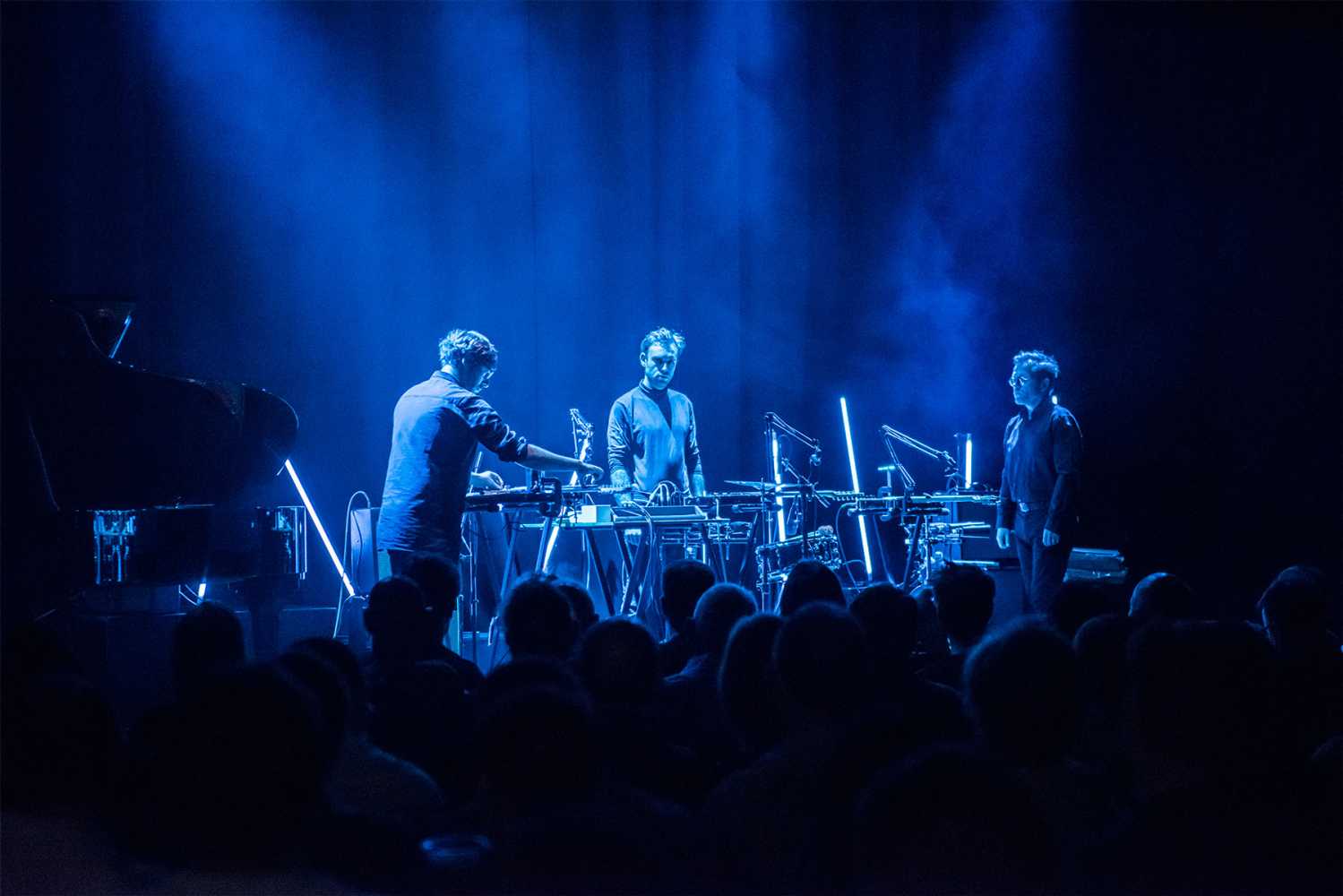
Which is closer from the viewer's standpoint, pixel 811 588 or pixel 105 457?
pixel 811 588

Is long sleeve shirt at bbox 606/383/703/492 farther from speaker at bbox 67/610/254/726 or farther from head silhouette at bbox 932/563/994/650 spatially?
head silhouette at bbox 932/563/994/650

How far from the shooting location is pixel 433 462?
17.3 feet

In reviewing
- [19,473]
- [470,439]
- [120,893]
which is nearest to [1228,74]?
[470,439]

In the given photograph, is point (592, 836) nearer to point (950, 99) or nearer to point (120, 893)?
point (120, 893)

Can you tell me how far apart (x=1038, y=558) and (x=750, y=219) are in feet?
13.4

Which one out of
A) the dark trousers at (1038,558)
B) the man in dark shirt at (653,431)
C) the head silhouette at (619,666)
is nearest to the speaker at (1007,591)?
the dark trousers at (1038,558)

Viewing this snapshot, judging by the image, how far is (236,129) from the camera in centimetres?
838

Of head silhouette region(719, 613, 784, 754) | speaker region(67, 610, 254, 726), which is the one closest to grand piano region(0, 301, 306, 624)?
speaker region(67, 610, 254, 726)

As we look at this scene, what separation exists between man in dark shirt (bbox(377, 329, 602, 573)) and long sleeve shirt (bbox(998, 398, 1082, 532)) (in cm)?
259

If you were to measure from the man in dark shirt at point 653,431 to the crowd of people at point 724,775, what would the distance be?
4499 mm

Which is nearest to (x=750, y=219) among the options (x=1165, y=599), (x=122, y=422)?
(x=122, y=422)

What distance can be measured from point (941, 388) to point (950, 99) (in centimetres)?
233

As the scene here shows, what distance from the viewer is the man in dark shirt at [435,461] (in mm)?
5250

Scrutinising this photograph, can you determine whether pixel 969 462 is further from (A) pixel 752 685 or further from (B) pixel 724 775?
(B) pixel 724 775
